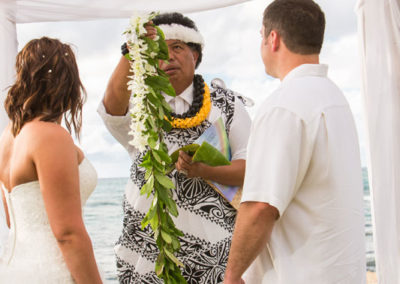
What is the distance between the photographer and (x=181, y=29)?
288 centimetres

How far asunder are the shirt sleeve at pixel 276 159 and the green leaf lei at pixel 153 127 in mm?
446

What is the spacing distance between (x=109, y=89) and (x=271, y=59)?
36.5 inches

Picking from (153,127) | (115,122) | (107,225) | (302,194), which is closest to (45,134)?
(153,127)

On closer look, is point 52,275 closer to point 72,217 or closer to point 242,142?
point 72,217

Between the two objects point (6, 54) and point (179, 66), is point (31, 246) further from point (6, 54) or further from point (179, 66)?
point (6, 54)

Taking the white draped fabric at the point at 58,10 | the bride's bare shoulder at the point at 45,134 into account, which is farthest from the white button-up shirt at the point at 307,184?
the white draped fabric at the point at 58,10

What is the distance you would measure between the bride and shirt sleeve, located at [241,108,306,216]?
66 cm

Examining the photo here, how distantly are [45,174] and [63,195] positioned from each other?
10 centimetres

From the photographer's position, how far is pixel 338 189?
1896 millimetres

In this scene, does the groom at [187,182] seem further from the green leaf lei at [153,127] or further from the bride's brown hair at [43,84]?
the bride's brown hair at [43,84]

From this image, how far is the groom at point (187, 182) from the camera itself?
2.61 meters

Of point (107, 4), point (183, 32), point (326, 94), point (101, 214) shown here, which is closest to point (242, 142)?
point (183, 32)

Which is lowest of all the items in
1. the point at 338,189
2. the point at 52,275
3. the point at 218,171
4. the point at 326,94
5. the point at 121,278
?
the point at 121,278

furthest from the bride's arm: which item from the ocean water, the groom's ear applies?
the ocean water
